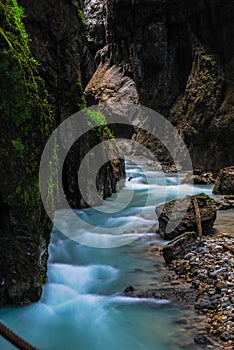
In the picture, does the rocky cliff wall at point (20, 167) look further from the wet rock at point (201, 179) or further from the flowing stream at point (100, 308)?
the wet rock at point (201, 179)

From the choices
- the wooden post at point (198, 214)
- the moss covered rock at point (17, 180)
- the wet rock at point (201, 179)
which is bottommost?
the wet rock at point (201, 179)

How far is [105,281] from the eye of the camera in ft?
20.4

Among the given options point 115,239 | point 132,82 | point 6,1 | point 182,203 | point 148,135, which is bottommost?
point 115,239

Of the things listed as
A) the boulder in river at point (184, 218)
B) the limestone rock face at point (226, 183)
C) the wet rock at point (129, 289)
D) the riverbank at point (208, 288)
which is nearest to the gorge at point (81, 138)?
the wet rock at point (129, 289)

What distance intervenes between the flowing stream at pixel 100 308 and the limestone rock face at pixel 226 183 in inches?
261

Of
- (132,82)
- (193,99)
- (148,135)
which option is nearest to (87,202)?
(193,99)

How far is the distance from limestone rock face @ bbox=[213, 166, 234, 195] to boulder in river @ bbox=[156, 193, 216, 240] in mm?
5863

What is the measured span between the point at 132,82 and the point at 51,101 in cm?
2579

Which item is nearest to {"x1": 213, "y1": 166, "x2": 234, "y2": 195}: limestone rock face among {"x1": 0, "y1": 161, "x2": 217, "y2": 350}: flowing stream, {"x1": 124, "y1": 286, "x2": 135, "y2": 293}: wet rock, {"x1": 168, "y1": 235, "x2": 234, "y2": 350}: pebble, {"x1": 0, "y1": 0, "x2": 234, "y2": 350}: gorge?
{"x1": 0, "y1": 0, "x2": 234, "y2": 350}: gorge

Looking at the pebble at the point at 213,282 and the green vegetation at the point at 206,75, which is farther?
the green vegetation at the point at 206,75

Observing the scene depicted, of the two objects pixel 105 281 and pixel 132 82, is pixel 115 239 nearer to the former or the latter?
pixel 105 281

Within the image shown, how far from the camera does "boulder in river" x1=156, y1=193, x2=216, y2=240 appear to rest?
26.6ft

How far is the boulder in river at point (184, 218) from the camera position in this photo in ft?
26.6

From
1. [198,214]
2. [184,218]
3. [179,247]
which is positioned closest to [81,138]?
[184,218]
